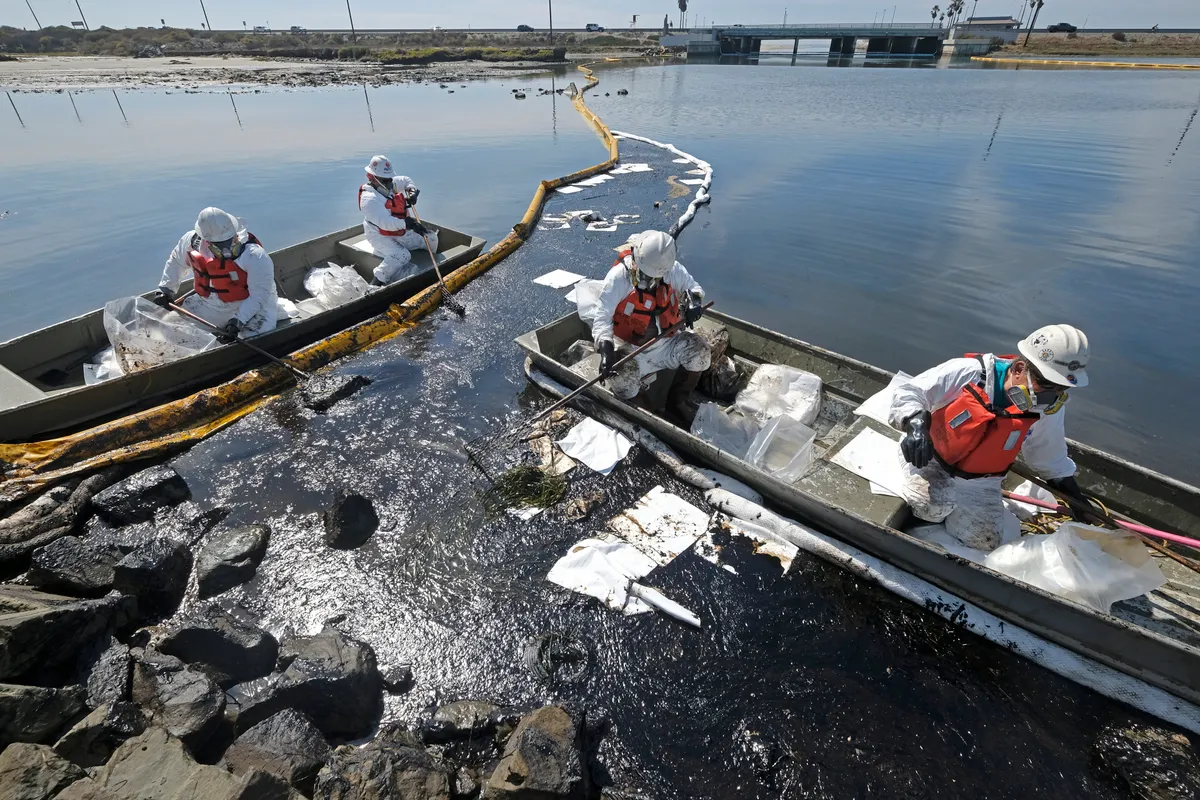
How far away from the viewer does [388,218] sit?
10.5 m

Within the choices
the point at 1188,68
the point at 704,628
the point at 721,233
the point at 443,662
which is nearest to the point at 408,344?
the point at 443,662

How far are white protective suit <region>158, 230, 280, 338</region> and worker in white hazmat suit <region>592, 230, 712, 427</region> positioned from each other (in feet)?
17.1

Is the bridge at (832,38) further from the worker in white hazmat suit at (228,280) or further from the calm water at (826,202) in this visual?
the worker in white hazmat suit at (228,280)

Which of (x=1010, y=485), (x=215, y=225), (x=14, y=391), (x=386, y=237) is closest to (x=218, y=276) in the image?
(x=215, y=225)

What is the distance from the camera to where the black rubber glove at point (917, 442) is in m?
4.77

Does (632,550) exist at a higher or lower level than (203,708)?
lower

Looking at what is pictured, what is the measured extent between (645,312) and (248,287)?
599cm

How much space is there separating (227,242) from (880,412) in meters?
8.95

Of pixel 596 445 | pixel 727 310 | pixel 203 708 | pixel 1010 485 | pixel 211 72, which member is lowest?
pixel 727 310

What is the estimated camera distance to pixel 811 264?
12992 millimetres

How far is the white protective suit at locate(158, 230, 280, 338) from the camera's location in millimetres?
7914

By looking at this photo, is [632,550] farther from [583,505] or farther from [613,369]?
[613,369]

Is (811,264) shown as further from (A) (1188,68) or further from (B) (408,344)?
(A) (1188,68)

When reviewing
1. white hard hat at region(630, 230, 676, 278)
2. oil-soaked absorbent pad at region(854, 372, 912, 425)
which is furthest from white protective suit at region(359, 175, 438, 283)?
oil-soaked absorbent pad at region(854, 372, 912, 425)
